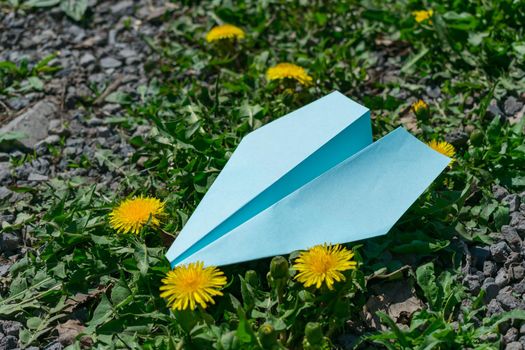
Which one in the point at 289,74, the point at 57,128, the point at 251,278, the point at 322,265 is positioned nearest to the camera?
the point at 322,265

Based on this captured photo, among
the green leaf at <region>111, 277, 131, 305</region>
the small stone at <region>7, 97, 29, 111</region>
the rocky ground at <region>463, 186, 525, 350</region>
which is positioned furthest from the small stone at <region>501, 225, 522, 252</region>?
the small stone at <region>7, 97, 29, 111</region>

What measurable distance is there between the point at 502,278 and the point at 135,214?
1362mm

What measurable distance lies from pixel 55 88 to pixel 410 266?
2.23 meters

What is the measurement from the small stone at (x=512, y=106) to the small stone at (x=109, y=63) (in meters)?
2.10

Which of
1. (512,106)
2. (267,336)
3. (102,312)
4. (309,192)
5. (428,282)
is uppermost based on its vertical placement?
(309,192)

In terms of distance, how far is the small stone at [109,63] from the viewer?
405 cm

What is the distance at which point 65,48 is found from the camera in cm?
416

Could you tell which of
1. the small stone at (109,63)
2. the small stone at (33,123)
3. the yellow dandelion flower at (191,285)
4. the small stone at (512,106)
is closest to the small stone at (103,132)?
the small stone at (33,123)

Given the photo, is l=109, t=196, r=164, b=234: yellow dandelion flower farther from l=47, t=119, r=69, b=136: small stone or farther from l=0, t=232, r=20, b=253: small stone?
l=47, t=119, r=69, b=136: small stone

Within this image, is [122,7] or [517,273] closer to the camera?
[517,273]

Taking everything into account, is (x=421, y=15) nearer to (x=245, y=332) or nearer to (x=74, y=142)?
(x=74, y=142)

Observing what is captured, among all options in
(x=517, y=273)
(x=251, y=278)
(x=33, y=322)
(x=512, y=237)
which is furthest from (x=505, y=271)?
(x=33, y=322)

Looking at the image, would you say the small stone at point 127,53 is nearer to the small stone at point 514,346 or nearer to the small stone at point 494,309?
the small stone at point 494,309

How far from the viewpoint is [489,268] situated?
263cm
